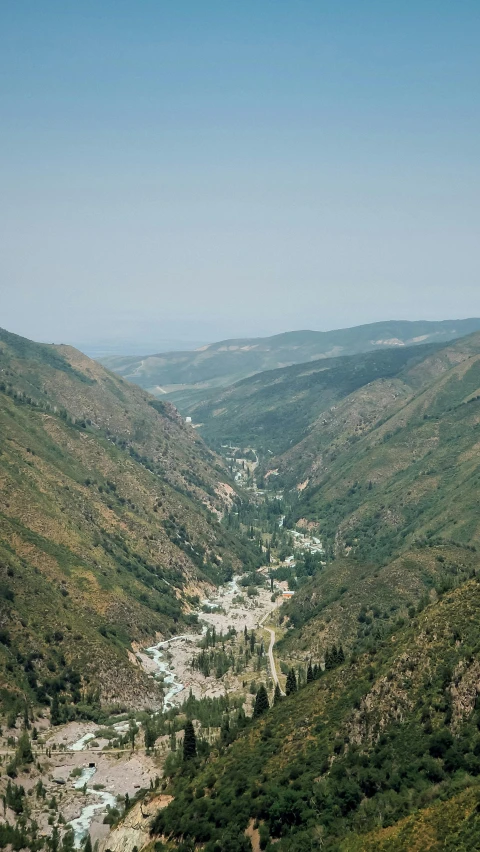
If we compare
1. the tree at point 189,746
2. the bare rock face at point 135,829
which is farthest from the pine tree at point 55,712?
the bare rock face at point 135,829

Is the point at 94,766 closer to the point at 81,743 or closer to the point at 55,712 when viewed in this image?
the point at 81,743

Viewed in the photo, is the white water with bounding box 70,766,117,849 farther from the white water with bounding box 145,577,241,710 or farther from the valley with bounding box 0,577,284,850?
the white water with bounding box 145,577,241,710

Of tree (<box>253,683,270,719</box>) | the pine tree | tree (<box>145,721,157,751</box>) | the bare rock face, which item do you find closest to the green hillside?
the bare rock face

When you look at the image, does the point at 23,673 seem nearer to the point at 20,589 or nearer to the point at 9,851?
the point at 20,589

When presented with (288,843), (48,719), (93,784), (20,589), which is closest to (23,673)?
(48,719)

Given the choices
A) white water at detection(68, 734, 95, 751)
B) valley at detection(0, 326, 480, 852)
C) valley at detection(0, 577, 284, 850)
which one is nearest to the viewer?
valley at detection(0, 326, 480, 852)

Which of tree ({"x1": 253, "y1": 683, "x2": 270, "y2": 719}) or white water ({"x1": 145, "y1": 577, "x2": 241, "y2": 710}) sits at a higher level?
tree ({"x1": 253, "y1": 683, "x2": 270, "y2": 719})
